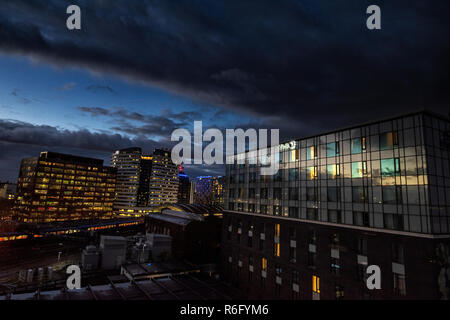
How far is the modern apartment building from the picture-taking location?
29703 millimetres

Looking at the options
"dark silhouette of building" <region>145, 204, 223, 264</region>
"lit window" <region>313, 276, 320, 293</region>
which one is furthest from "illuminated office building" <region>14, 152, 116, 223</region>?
"lit window" <region>313, 276, 320, 293</region>

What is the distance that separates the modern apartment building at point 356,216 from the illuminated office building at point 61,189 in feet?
530

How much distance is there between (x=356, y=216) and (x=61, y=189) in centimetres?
18782

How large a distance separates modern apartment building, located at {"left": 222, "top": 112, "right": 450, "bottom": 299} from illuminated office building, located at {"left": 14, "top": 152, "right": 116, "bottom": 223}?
162 m

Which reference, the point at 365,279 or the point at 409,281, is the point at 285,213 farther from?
the point at 409,281

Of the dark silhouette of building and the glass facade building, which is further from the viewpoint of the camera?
the dark silhouette of building

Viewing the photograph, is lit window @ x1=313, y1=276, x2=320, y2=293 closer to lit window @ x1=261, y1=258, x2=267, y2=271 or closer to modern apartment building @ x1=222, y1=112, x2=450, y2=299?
modern apartment building @ x1=222, y1=112, x2=450, y2=299

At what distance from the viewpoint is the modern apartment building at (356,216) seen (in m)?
29.7

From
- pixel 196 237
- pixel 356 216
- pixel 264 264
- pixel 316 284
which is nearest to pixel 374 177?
pixel 356 216

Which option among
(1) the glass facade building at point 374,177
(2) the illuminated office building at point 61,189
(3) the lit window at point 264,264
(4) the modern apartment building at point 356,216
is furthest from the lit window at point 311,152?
(2) the illuminated office building at point 61,189

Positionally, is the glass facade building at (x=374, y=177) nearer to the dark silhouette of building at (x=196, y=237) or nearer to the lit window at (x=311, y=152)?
the lit window at (x=311, y=152)

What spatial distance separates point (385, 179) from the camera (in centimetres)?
3372

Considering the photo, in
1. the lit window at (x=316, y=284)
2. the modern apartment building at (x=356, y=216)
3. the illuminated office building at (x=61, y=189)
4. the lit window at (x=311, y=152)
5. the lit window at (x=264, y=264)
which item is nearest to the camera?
the modern apartment building at (x=356, y=216)
